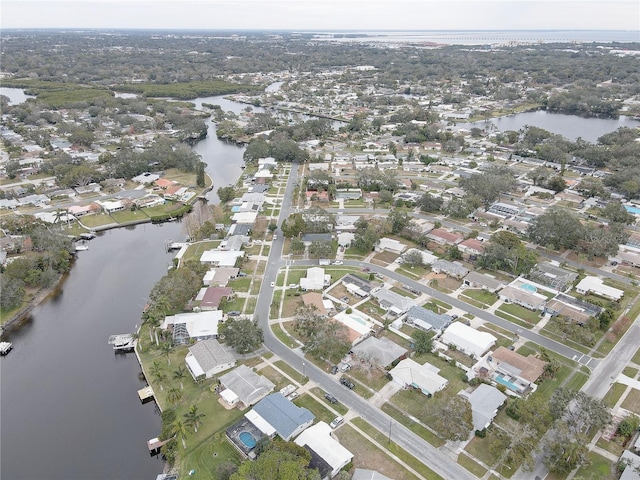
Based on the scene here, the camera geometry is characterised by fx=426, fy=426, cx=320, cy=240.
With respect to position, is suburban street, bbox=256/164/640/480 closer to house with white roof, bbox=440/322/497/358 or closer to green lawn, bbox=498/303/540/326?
green lawn, bbox=498/303/540/326

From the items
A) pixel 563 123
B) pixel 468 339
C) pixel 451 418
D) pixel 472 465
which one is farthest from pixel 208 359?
pixel 563 123

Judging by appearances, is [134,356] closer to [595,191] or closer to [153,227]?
[153,227]

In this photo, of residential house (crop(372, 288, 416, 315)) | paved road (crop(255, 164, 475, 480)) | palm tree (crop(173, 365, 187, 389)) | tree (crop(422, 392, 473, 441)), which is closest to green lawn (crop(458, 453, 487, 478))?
paved road (crop(255, 164, 475, 480))

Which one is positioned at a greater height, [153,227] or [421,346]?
[421,346]

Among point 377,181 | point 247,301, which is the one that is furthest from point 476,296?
point 377,181

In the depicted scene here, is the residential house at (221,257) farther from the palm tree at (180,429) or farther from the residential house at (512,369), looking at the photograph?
the residential house at (512,369)
